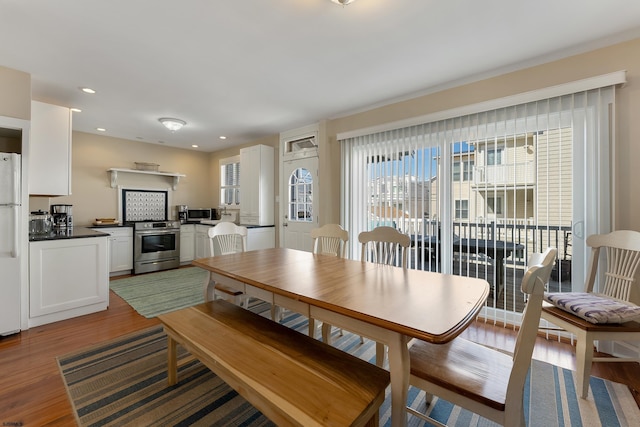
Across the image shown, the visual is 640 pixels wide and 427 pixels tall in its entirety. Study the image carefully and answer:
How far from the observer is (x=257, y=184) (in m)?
4.81

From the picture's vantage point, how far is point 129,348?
7.38ft

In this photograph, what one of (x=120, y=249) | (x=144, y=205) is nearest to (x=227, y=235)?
(x=120, y=249)

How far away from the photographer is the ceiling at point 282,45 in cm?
181

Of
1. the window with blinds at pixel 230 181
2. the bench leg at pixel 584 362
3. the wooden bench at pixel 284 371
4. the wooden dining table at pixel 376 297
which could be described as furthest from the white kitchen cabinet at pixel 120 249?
the bench leg at pixel 584 362

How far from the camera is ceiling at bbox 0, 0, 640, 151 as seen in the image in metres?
1.81

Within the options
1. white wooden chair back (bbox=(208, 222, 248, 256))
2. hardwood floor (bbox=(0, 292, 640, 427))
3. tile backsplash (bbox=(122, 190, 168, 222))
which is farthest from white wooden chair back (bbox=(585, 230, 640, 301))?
tile backsplash (bbox=(122, 190, 168, 222))

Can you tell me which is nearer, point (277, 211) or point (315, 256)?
point (315, 256)

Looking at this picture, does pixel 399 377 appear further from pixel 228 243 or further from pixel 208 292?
pixel 228 243

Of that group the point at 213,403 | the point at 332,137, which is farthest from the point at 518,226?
the point at 213,403

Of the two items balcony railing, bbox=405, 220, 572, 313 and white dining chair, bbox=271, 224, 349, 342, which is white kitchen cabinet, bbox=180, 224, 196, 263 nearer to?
white dining chair, bbox=271, 224, 349, 342

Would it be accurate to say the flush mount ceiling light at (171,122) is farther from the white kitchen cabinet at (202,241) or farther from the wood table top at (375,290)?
the wood table top at (375,290)

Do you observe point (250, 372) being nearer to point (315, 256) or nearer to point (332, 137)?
point (315, 256)

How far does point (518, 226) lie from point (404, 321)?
6.83ft

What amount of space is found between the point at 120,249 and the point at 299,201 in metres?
3.12
